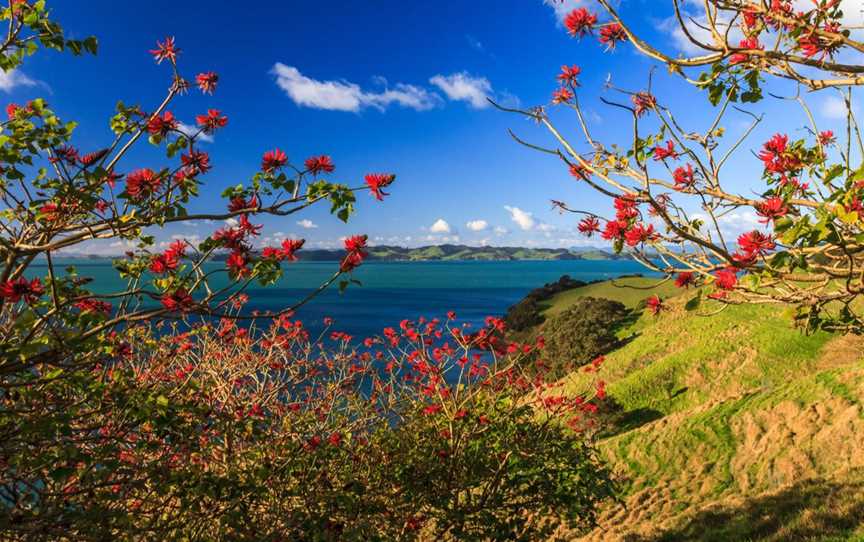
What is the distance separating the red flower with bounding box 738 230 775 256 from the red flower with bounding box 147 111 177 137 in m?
4.41

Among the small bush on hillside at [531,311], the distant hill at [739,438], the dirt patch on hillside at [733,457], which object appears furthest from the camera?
the small bush on hillside at [531,311]

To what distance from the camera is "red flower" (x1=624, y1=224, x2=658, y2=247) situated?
4230mm

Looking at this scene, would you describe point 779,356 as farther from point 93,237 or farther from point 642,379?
point 93,237

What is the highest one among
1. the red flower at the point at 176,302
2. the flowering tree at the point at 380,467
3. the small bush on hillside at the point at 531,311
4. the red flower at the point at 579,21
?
the red flower at the point at 579,21

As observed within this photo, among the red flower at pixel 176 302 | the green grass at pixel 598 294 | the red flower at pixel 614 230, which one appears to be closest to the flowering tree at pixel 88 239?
the red flower at pixel 176 302

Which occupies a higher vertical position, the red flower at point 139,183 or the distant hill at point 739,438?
the red flower at point 139,183

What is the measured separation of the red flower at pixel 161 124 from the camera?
153 inches

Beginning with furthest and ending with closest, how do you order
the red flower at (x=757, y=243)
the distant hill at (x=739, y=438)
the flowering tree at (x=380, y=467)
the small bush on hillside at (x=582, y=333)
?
the small bush on hillside at (x=582, y=333) → the distant hill at (x=739, y=438) → the flowering tree at (x=380, y=467) → the red flower at (x=757, y=243)

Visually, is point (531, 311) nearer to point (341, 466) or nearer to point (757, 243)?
point (341, 466)

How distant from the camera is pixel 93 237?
354 centimetres

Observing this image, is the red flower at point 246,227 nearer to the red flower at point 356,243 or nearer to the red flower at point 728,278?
the red flower at point 356,243

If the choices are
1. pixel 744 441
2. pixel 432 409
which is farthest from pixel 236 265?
pixel 744 441

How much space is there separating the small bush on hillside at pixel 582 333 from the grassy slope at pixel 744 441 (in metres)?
6.51

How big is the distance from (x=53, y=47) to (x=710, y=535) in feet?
39.9
